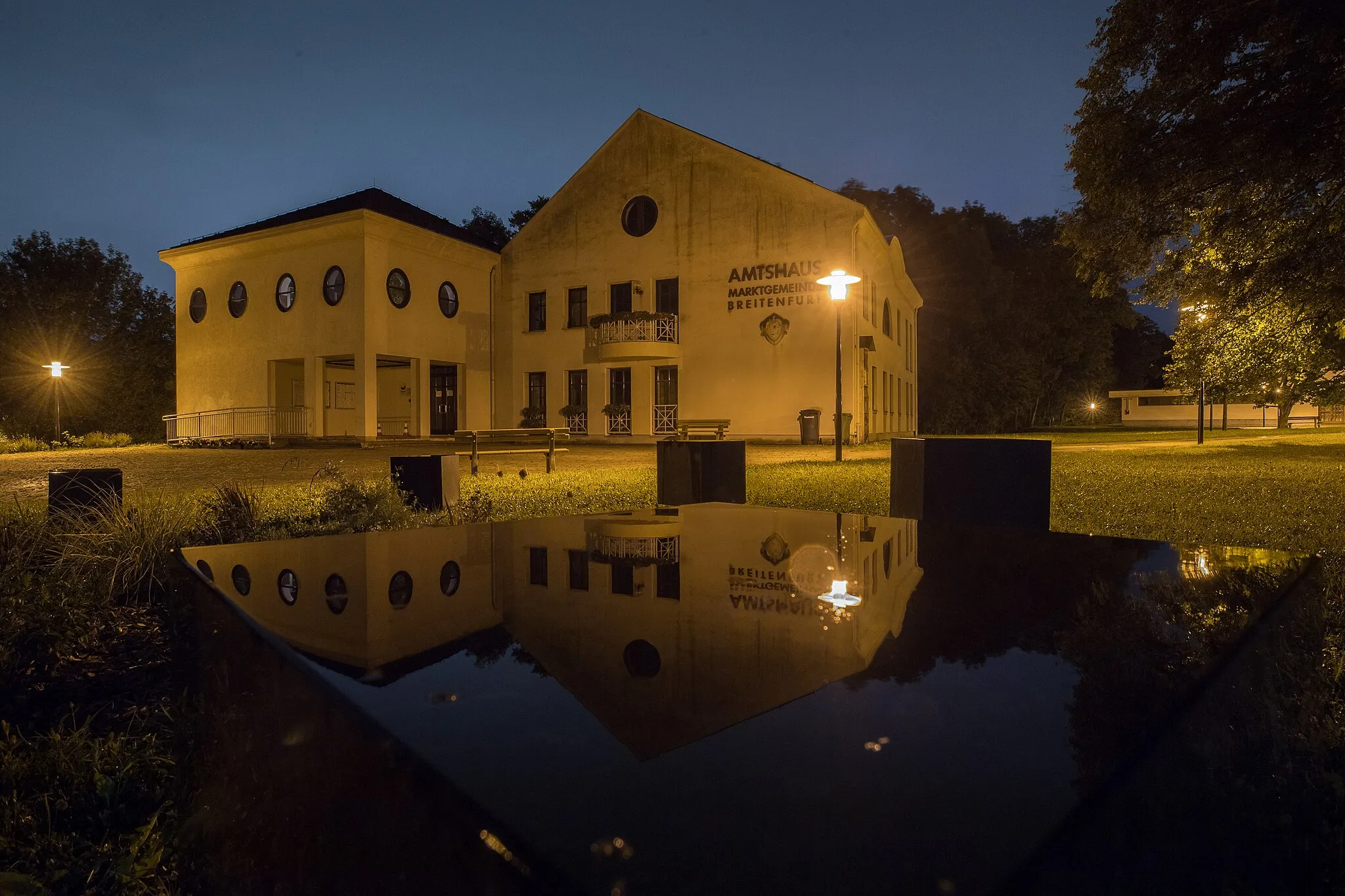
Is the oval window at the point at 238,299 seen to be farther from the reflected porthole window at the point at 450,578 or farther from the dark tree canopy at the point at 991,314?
the dark tree canopy at the point at 991,314

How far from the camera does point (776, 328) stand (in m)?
22.8

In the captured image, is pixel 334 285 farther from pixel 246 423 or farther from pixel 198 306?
pixel 198 306

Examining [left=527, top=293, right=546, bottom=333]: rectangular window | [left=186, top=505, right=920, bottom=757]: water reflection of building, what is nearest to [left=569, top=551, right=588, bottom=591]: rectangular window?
[left=186, top=505, right=920, bottom=757]: water reflection of building

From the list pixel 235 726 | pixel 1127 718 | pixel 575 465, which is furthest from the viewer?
pixel 575 465

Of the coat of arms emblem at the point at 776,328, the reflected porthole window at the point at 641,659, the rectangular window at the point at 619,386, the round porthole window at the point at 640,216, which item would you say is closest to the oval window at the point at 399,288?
the rectangular window at the point at 619,386

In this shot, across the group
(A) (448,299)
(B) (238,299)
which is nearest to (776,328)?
(A) (448,299)

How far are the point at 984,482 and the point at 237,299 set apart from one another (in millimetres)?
27293

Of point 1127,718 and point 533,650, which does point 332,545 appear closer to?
point 533,650

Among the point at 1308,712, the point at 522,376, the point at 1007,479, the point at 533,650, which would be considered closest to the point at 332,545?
the point at 533,650

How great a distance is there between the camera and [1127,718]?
1.44 m

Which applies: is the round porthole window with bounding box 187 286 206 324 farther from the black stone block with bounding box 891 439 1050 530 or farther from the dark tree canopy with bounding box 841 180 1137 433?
the dark tree canopy with bounding box 841 180 1137 433

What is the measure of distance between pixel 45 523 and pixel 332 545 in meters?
3.03

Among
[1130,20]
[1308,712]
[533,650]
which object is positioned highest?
[1130,20]

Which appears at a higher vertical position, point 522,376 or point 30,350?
point 30,350
